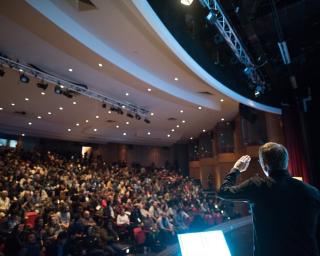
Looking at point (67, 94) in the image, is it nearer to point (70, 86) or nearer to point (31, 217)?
point (70, 86)

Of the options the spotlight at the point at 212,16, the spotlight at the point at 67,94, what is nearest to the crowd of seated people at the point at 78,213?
the spotlight at the point at 67,94

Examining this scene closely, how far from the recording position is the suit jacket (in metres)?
1.15

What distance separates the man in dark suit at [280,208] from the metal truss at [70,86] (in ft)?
19.5

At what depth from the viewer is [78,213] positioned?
5.81 m

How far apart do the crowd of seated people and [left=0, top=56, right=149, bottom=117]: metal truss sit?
2.87 metres

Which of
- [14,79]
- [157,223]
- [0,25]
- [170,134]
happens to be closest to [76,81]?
[14,79]

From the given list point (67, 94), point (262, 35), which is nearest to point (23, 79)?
point (67, 94)

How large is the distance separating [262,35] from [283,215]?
223 inches

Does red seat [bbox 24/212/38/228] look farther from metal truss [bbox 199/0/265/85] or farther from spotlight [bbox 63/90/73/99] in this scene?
metal truss [bbox 199/0/265/85]

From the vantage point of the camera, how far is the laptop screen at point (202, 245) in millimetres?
1586

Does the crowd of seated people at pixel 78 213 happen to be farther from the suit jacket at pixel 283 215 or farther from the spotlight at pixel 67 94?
the suit jacket at pixel 283 215

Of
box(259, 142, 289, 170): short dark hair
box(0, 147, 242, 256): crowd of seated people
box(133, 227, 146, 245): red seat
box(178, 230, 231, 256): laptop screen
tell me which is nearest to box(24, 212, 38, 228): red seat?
box(0, 147, 242, 256): crowd of seated people

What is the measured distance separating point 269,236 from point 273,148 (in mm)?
400

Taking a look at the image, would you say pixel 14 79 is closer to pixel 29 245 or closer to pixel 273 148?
pixel 29 245
